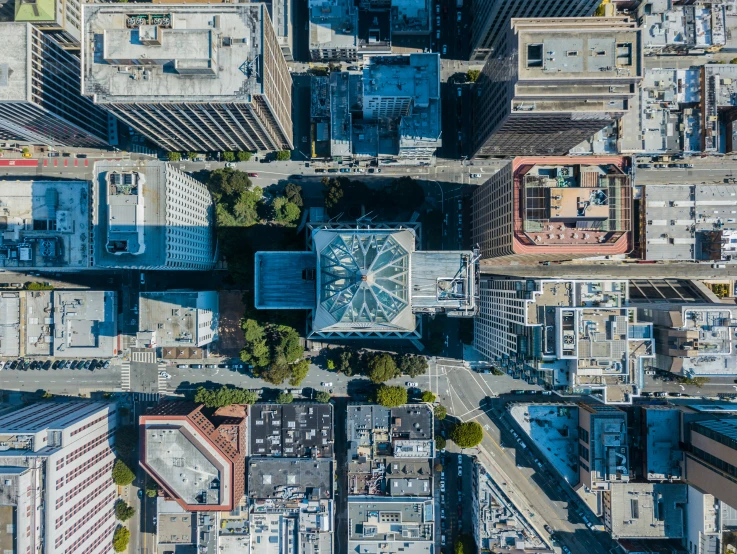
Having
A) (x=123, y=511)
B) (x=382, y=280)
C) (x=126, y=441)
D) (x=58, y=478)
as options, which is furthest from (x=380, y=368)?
(x=123, y=511)

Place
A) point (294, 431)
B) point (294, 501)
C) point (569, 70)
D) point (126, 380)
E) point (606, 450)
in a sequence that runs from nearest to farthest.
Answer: point (569, 70) → point (606, 450) → point (294, 501) → point (294, 431) → point (126, 380)

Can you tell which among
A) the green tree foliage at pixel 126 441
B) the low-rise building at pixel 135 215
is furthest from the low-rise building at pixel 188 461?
the low-rise building at pixel 135 215

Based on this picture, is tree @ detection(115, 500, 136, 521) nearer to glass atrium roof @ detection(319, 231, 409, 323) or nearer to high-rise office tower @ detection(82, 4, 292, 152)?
glass atrium roof @ detection(319, 231, 409, 323)

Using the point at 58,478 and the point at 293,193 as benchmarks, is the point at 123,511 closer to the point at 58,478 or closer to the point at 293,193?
the point at 58,478

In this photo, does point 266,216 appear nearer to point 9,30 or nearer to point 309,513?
point 9,30

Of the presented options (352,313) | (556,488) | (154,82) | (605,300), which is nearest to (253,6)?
(154,82)

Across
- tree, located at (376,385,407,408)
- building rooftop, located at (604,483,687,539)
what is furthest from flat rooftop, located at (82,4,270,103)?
building rooftop, located at (604,483,687,539)

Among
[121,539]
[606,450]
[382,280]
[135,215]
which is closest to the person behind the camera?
[382,280]
